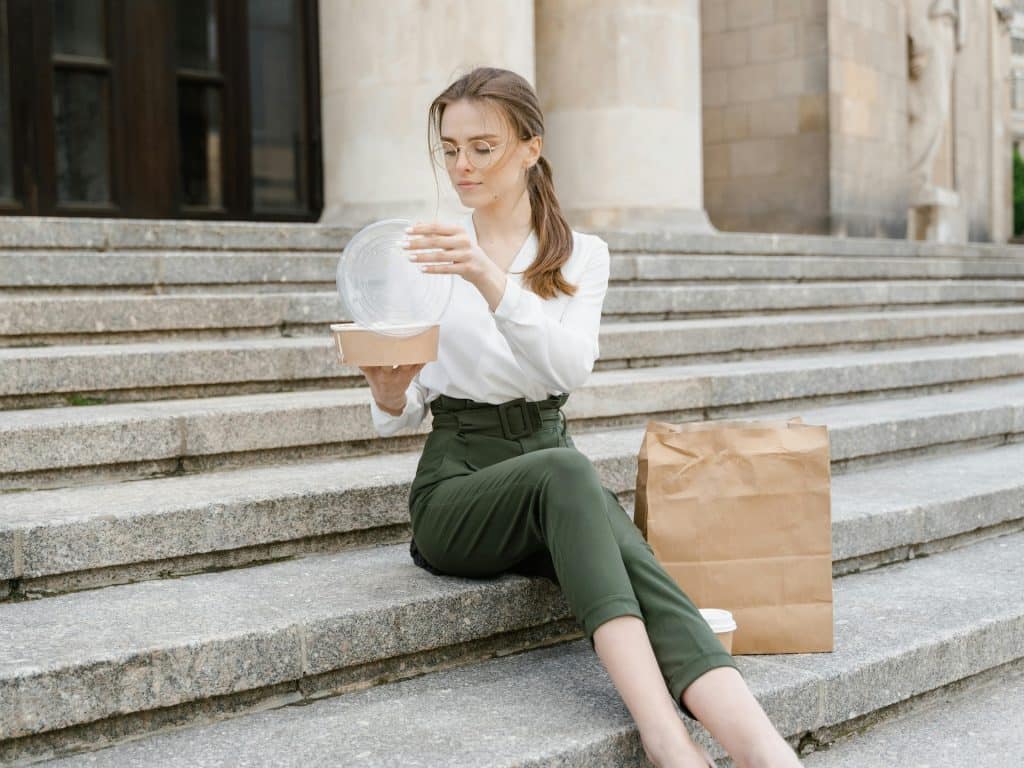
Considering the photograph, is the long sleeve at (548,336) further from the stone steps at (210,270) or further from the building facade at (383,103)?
the building facade at (383,103)

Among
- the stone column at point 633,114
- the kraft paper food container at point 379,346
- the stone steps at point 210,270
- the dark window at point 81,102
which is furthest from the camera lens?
the stone column at point 633,114

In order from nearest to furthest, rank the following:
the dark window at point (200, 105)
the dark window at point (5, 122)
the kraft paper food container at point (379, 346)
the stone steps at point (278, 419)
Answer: the kraft paper food container at point (379, 346) → the stone steps at point (278, 419) → the dark window at point (5, 122) → the dark window at point (200, 105)

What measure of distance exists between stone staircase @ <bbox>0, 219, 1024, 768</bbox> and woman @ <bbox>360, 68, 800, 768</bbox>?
0.54ft

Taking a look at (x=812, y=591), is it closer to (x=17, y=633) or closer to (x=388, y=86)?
(x=17, y=633)

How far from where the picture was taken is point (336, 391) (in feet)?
13.6

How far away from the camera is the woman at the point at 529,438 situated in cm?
230

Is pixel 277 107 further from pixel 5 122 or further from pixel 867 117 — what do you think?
pixel 867 117

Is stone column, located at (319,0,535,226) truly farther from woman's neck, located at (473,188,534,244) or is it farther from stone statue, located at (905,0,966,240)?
stone statue, located at (905,0,966,240)

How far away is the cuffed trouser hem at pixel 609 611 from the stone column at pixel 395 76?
462cm

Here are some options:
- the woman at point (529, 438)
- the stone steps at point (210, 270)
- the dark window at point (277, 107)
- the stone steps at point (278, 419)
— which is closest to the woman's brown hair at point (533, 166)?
the woman at point (529, 438)

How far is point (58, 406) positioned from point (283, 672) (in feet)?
5.36

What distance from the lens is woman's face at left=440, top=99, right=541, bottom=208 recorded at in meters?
2.71

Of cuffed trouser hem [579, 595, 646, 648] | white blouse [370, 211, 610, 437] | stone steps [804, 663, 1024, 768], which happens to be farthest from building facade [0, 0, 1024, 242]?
cuffed trouser hem [579, 595, 646, 648]

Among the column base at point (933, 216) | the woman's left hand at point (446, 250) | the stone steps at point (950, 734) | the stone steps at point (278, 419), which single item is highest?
the column base at point (933, 216)
